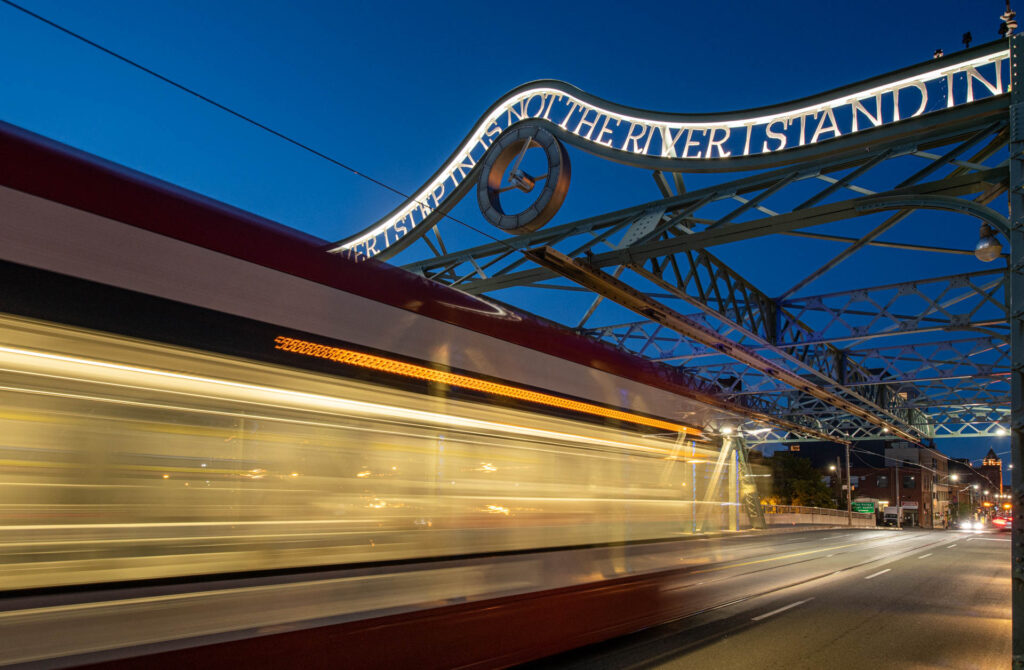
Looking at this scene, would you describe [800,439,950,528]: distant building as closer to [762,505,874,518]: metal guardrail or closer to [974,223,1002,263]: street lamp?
[762,505,874,518]: metal guardrail

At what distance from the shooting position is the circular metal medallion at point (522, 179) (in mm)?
11555

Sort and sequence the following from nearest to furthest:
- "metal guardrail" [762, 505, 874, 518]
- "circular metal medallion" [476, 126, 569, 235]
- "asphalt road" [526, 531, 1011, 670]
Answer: "asphalt road" [526, 531, 1011, 670], "circular metal medallion" [476, 126, 569, 235], "metal guardrail" [762, 505, 874, 518]

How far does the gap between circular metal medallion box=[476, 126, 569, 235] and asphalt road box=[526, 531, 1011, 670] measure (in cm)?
593

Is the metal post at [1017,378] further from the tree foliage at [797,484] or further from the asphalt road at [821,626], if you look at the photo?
the tree foliage at [797,484]

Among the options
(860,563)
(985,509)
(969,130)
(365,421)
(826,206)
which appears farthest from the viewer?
(985,509)

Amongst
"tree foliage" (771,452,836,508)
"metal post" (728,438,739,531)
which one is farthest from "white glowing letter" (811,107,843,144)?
"tree foliage" (771,452,836,508)

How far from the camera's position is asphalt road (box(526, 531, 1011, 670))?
7602 millimetres

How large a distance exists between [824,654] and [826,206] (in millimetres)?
5878

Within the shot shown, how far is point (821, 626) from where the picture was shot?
376 inches

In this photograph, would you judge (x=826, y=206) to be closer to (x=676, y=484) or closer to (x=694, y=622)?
(x=676, y=484)

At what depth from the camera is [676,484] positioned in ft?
26.1

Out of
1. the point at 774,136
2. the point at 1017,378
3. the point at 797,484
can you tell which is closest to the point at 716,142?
the point at 774,136

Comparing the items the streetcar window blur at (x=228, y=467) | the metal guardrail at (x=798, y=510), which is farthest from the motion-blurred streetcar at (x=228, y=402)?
the metal guardrail at (x=798, y=510)

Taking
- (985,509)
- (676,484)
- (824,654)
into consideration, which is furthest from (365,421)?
(985,509)
